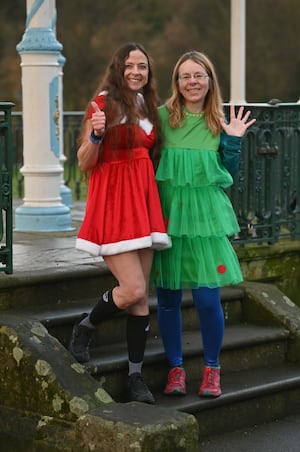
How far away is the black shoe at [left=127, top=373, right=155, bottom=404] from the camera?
6211mm

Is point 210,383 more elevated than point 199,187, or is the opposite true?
point 199,187

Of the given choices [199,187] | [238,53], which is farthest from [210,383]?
[238,53]

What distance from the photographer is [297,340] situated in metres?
7.43

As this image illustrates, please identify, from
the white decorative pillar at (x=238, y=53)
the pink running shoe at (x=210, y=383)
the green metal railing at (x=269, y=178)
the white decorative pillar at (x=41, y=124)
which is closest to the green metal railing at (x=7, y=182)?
the pink running shoe at (x=210, y=383)

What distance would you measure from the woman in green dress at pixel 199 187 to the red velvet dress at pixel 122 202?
16 centimetres

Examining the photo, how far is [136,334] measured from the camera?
621 centimetres

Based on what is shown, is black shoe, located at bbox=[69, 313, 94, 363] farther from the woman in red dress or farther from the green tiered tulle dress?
the green tiered tulle dress

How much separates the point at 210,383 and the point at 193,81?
170 cm

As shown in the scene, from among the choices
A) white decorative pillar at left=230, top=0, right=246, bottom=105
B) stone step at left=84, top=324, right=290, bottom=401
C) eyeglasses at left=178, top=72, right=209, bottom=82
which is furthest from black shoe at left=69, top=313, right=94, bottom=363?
white decorative pillar at left=230, top=0, right=246, bottom=105

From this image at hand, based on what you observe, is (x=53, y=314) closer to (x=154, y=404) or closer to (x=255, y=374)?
(x=154, y=404)

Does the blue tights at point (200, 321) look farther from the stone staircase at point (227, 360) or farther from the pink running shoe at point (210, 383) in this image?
the stone staircase at point (227, 360)

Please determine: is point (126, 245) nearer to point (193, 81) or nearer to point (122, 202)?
point (122, 202)

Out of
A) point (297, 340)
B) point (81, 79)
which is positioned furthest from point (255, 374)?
point (81, 79)

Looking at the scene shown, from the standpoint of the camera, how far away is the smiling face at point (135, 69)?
6094 millimetres
